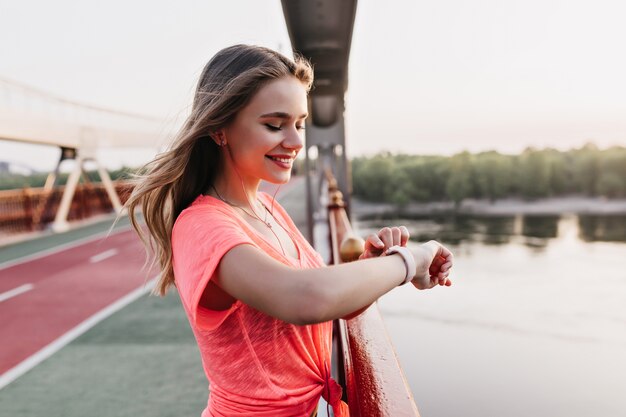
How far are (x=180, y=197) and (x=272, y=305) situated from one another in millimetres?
333

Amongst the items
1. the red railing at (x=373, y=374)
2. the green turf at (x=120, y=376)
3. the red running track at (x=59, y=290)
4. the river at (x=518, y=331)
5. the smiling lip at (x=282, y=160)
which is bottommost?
the river at (x=518, y=331)

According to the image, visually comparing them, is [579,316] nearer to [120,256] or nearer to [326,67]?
[120,256]

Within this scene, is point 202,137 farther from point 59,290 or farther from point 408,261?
point 59,290

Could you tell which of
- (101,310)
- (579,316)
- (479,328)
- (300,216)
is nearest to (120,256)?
(101,310)

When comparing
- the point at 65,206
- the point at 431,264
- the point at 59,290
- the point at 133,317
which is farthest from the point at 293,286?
the point at 65,206

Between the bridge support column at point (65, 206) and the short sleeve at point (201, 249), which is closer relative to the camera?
the short sleeve at point (201, 249)

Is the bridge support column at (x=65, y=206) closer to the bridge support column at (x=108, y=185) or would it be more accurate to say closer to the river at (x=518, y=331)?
the bridge support column at (x=108, y=185)

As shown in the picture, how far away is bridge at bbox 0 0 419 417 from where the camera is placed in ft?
3.60

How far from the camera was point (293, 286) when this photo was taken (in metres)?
0.64

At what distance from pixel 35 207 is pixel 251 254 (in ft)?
45.2

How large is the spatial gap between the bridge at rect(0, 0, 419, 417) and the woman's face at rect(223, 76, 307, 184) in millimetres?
269

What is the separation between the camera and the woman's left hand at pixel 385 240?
889mm

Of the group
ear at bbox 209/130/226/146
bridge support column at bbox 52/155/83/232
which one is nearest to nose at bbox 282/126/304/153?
ear at bbox 209/130/226/146

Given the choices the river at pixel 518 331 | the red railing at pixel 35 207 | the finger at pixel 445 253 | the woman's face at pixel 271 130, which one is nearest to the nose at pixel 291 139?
the woman's face at pixel 271 130
